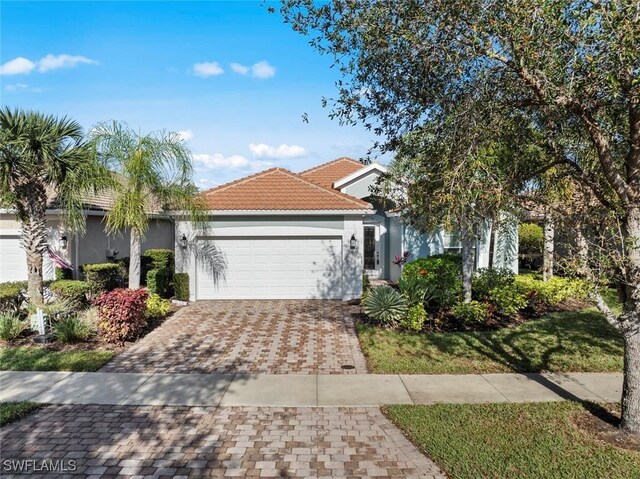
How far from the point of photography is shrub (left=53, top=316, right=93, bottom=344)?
30.8 feet

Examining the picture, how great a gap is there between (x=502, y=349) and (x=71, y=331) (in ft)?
30.3

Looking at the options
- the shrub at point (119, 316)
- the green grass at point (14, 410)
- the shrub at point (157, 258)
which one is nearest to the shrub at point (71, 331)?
the shrub at point (119, 316)

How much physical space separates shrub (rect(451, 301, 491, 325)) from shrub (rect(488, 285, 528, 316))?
640 millimetres

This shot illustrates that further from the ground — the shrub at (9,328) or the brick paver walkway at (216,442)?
the shrub at (9,328)

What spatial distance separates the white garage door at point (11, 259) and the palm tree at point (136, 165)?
4.77m

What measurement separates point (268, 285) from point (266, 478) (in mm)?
10613

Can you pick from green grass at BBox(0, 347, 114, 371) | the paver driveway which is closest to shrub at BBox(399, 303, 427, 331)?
the paver driveway

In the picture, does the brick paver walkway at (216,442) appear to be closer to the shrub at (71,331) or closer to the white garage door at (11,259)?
the shrub at (71,331)

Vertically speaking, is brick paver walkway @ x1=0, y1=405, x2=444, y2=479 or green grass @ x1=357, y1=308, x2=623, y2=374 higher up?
green grass @ x1=357, y1=308, x2=623, y2=374

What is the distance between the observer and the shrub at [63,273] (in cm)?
1348

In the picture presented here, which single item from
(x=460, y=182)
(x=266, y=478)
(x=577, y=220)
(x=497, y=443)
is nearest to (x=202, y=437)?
(x=266, y=478)

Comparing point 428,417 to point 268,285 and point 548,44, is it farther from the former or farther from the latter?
point 268,285

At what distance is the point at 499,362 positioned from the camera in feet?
26.8

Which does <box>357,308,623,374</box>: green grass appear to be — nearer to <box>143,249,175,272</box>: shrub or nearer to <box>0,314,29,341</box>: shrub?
<box>0,314,29,341</box>: shrub
